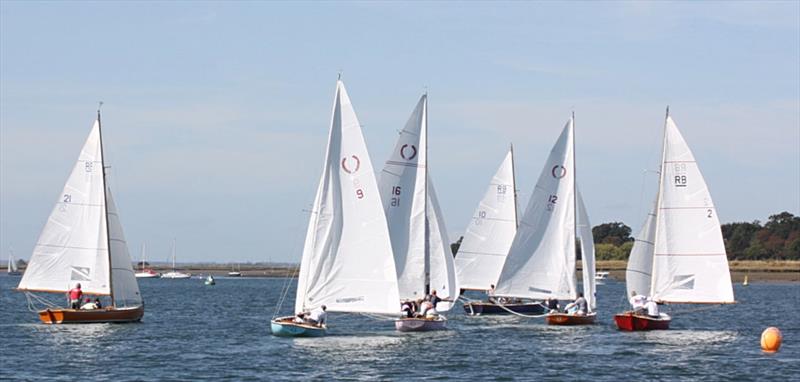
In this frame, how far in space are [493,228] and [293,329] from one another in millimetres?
24037

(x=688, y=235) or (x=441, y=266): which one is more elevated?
(x=688, y=235)

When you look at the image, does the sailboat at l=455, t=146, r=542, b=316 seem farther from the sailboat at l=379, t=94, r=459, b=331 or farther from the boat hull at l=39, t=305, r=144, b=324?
the boat hull at l=39, t=305, r=144, b=324

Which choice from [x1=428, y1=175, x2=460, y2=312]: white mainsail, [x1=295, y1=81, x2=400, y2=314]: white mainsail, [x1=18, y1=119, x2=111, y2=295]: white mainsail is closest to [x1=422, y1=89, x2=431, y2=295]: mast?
[x1=428, y1=175, x2=460, y2=312]: white mainsail

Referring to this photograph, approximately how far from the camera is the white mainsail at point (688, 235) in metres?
54.9

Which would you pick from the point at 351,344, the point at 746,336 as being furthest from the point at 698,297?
the point at 351,344

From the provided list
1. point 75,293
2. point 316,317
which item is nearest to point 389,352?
point 316,317

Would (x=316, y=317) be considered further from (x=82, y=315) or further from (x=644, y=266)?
(x=644, y=266)

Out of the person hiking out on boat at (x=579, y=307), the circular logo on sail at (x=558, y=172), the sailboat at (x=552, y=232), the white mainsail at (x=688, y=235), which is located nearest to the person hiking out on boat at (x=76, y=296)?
the sailboat at (x=552, y=232)

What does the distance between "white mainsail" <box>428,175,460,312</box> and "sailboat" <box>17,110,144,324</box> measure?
13289 millimetres

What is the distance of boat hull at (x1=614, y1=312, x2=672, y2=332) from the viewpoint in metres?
54.8

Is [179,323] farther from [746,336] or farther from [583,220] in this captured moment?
[746,336]

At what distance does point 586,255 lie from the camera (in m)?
64.7

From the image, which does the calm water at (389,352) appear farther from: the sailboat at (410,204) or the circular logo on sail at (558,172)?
the circular logo on sail at (558,172)

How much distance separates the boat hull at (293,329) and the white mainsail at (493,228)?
23.0 m
